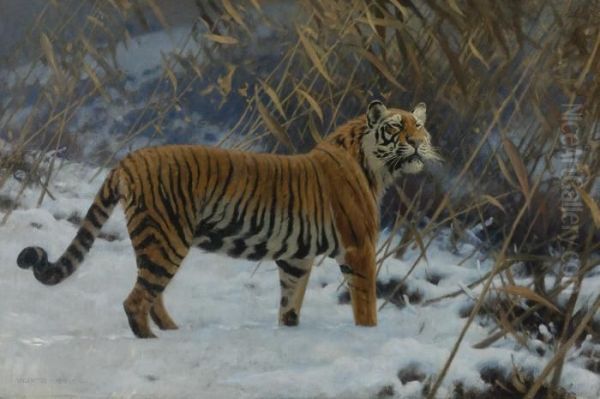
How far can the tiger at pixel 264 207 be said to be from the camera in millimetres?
2369

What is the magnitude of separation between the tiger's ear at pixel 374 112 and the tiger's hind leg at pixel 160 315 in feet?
2.04

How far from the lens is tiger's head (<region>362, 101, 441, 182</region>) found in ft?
8.30

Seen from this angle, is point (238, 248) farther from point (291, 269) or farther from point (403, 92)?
point (403, 92)

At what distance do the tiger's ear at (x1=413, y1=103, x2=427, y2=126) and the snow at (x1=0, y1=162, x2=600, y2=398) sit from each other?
0.97ft

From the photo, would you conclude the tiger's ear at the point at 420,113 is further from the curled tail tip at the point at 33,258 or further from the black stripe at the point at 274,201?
the curled tail tip at the point at 33,258

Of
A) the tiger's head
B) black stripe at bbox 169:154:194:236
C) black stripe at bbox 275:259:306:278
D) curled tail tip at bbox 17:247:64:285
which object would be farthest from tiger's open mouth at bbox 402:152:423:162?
curled tail tip at bbox 17:247:64:285

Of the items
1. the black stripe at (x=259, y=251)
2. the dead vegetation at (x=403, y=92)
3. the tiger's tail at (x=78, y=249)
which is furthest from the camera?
the dead vegetation at (x=403, y=92)

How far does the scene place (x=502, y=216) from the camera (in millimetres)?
2574

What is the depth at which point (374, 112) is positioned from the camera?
2.54 meters

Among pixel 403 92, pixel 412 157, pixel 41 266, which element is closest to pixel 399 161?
pixel 412 157

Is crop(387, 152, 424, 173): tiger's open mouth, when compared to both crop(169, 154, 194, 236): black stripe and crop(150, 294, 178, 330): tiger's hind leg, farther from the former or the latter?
crop(150, 294, 178, 330): tiger's hind leg

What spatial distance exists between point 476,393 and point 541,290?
279 mm

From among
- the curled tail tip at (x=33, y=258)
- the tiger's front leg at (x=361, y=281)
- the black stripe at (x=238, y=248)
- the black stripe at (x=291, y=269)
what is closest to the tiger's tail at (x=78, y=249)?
the curled tail tip at (x=33, y=258)

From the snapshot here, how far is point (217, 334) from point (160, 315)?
135mm
